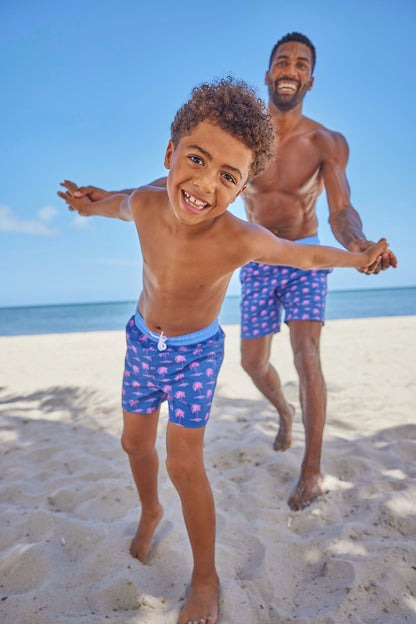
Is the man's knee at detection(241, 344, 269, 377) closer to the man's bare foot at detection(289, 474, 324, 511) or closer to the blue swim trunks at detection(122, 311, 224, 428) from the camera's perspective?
the man's bare foot at detection(289, 474, 324, 511)

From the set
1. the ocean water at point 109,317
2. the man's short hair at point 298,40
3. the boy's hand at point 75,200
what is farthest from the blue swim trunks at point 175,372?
the ocean water at point 109,317

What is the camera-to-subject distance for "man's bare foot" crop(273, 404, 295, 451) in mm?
3289

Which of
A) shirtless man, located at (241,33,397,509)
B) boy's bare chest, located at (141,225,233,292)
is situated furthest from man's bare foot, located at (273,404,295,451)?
boy's bare chest, located at (141,225,233,292)

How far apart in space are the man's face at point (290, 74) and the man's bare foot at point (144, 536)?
9.93ft

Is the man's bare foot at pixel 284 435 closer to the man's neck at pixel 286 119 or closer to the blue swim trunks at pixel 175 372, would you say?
the blue swim trunks at pixel 175 372

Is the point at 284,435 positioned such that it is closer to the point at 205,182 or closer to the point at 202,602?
the point at 202,602

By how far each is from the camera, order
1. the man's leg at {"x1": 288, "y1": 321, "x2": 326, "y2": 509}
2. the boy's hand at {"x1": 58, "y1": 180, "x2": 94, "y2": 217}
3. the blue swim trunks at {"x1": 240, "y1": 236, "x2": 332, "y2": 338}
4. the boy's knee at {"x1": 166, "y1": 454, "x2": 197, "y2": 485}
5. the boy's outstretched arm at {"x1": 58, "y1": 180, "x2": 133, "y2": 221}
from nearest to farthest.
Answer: the boy's knee at {"x1": 166, "y1": 454, "x2": 197, "y2": 485} → the boy's outstretched arm at {"x1": 58, "y1": 180, "x2": 133, "y2": 221} → the boy's hand at {"x1": 58, "y1": 180, "x2": 94, "y2": 217} → the man's leg at {"x1": 288, "y1": 321, "x2": 326, "y2": 509} → the blue swim trunks at {"x1": 240, "y1": 236, "x2": 332, "y2": 338}

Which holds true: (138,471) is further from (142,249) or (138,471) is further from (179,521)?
(142,249)

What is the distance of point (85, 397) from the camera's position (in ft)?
16.0

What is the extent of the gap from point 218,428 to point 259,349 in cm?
104

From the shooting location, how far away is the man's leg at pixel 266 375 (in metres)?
3.21

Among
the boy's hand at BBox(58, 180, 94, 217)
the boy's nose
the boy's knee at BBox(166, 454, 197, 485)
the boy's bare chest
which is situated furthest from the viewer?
the boy's hand at BBox(58, 180, 94, 217)

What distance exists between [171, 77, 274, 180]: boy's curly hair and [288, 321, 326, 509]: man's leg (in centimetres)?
133

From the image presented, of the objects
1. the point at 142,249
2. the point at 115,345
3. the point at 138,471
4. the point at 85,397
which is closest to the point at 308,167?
Answer: the point at 142,249
